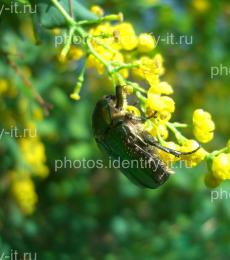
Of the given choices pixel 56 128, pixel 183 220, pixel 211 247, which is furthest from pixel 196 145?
pixel 56 128

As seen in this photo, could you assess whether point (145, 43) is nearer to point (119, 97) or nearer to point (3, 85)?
point (119, 97)

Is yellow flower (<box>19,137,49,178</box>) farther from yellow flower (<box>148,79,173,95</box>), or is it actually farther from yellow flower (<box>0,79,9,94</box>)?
yellow flower (<box>148,79,173,95</box>)

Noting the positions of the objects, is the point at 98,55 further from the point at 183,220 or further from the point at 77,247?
the point at 183,220

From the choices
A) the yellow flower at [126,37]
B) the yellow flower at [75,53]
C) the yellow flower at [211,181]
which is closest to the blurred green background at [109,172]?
the yellow flower at [75,53]

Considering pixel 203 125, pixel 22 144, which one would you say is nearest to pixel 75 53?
pixel 203 125

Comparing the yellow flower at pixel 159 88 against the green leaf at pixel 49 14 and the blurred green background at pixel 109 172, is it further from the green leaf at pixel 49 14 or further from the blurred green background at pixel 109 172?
the blurred green background at pixel 109 172

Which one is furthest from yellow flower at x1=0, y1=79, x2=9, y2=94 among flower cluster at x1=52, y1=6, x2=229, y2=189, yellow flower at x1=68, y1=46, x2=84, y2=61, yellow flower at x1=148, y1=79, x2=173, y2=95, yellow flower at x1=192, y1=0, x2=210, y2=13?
yellow flower at x1=192, y1=0, x2=210, y2=13
